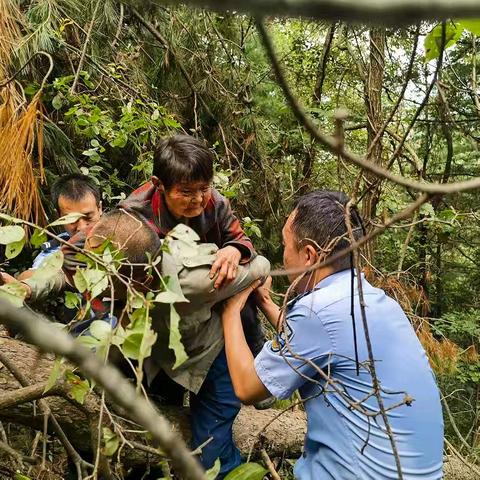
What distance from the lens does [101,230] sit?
1553 mm

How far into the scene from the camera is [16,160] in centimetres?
207

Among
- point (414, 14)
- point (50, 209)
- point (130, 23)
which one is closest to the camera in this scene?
point (414, 14)

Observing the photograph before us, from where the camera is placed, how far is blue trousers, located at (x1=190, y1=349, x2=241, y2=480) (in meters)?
1.73

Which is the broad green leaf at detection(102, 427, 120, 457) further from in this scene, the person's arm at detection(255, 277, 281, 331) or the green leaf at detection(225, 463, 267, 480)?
the person's arm at detection(255, 277, 281, 331)

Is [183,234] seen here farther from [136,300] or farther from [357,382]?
[357,382]

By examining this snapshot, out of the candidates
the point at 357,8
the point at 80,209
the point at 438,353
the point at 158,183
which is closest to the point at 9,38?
the point at 80,209

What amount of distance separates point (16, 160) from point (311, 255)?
1.10 m

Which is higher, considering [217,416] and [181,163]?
[181,163]

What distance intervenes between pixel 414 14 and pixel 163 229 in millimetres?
1670

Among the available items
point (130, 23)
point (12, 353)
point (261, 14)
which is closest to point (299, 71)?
point (130, 23)

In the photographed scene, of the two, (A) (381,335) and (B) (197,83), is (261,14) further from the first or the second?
(B) (197,83)

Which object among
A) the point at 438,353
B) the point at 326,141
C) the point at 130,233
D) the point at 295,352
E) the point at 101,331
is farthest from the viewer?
the point at 438,353

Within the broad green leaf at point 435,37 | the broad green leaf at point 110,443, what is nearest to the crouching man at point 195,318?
the broad green leaf at point 110,443

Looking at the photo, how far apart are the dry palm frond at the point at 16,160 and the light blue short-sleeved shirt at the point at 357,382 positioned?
42.5 inches
